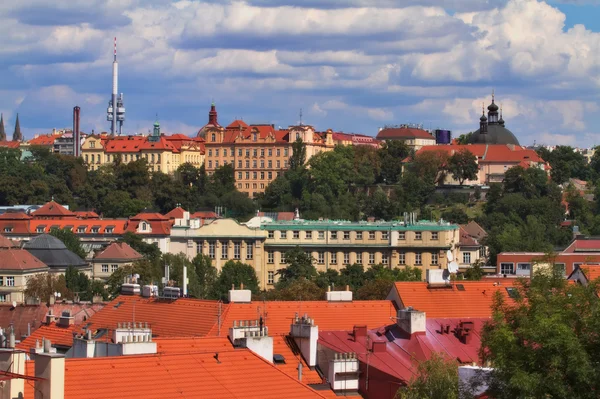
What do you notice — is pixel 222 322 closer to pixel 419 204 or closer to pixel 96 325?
pixel 96 325

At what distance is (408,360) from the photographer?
40.8 meters

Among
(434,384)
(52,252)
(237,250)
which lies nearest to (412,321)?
(434,384)

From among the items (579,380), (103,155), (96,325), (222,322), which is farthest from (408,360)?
(103,155)

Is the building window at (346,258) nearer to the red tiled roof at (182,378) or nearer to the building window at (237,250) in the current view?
the building window at (237,250)

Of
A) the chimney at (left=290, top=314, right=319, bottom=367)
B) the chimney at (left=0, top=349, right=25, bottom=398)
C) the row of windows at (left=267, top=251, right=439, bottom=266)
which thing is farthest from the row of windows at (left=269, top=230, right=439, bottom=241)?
the chimney at (left=0, top=349, right=25, bottom=398)

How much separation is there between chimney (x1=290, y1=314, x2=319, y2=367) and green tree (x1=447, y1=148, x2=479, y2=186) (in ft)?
419

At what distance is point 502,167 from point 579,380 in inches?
5604

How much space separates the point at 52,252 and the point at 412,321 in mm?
66575

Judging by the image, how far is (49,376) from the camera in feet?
82.7

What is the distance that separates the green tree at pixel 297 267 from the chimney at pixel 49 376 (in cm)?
7418

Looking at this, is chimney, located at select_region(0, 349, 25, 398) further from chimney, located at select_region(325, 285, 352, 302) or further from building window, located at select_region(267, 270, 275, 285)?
building window, located at select_region(267, 270, 275, 285)

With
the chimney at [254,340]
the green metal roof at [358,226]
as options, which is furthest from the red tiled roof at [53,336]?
the green metal roof at [358,226]

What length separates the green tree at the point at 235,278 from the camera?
88.6 m

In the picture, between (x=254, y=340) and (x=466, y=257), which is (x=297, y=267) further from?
(x=254, y=340)
